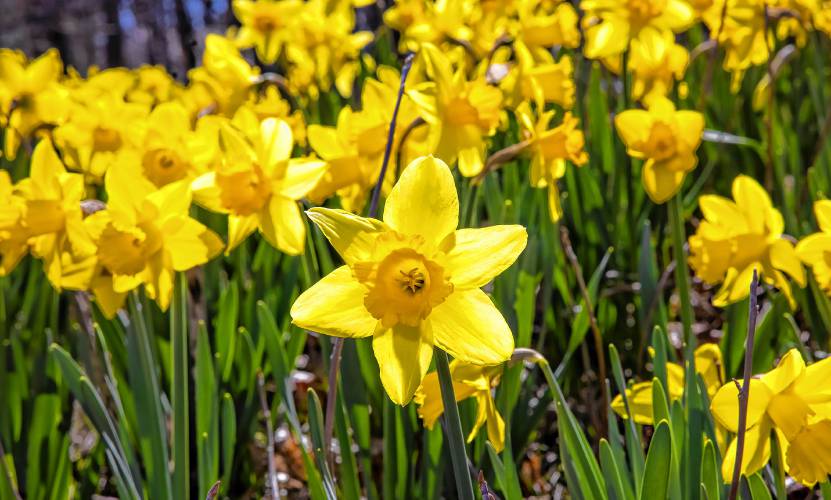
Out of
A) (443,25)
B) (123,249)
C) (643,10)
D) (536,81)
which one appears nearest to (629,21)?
(643,10)

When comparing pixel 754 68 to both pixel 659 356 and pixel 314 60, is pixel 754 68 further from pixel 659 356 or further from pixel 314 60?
pixel 659 356

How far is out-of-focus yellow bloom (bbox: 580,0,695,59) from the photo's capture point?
2.45 m

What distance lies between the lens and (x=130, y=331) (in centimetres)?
148

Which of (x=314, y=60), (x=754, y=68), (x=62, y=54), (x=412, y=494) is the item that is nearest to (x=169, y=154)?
(x=412, y=494)

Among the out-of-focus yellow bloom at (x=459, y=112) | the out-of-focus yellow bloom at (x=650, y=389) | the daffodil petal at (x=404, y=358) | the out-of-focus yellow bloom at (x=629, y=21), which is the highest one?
the out-of-focus yellow bloom at (x=629, y=21)

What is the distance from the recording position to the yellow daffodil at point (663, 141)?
1.67 metres

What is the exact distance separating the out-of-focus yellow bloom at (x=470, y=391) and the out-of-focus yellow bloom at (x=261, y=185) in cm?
42

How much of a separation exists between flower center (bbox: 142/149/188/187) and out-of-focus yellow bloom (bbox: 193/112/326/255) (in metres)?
0.23

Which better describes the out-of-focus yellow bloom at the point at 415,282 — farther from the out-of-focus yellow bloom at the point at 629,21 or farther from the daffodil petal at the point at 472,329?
the out-of-focus yellow bloom at the point at 629,21

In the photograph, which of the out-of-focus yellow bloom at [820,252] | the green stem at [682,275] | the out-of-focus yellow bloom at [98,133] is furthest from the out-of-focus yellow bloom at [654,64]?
the out-of-focus yellow bloom at [98,133]

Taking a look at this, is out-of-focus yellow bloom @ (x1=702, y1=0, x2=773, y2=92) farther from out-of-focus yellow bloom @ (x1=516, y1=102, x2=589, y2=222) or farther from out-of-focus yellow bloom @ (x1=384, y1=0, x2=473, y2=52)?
out-of-focus yellow bloom @ (x1=516, y1=102, x2=589, y2=222)

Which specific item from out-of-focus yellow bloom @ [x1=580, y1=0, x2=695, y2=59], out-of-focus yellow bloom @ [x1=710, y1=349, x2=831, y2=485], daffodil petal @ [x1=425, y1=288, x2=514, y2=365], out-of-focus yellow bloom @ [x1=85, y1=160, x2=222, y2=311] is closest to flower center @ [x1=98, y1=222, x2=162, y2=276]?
out-of-focus yellow bloom @ [x1=85, y1=160, x2=222, y2=311]

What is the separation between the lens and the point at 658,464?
984 mm

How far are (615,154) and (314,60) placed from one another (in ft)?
5.11
